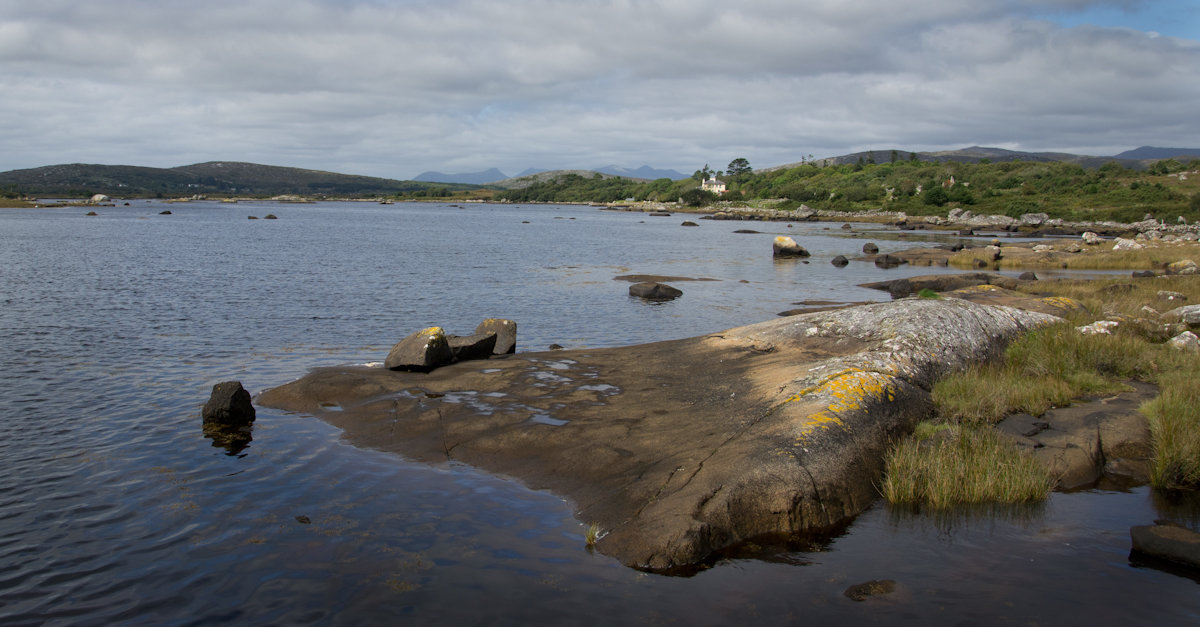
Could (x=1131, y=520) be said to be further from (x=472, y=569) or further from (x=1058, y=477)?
(x=472, y=569)

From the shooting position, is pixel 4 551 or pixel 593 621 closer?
pixel 593 621

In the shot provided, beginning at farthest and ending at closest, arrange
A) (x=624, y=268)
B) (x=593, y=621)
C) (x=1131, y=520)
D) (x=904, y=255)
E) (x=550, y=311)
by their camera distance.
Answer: (x=904, y=255) → (x=624, y=268) → (x=550, y=311) → (x=1131, y=520) → (x=593, y=621)

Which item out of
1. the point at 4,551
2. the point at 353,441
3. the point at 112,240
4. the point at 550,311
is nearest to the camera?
the point at 4,551

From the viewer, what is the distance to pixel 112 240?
6412 centimetres

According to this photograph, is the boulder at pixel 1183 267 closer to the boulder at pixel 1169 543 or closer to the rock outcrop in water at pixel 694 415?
the rock outcrop in water at pixel 694 415

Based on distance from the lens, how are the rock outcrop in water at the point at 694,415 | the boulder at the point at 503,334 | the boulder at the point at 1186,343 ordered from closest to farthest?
the rock outcrop in water at the point at 694,415
the boulder at the point at 1186,343
the boulder at the point at 503,334

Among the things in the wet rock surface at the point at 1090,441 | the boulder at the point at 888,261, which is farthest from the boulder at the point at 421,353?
the boulder at the point at 888,261

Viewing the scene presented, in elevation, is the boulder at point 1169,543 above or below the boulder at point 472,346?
below

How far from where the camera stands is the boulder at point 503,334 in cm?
1948

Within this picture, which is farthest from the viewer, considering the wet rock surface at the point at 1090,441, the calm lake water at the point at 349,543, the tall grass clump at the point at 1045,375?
the tall grass clump at the point at 1045,375

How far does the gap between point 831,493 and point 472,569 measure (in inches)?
185

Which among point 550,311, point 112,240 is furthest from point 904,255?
point 112,240

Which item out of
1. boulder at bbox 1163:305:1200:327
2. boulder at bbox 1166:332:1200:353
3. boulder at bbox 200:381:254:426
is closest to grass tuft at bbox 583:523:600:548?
boulder at bbox 200:381:254:426

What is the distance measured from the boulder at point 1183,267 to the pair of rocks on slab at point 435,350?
35387 millimetres
